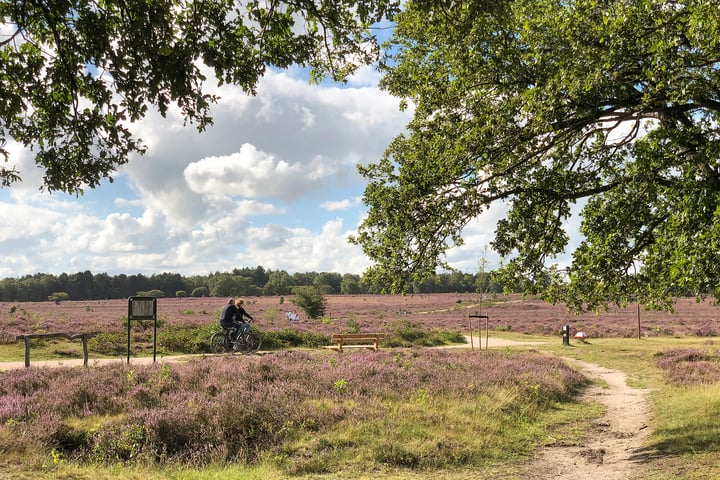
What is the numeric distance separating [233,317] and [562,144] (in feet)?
44.4

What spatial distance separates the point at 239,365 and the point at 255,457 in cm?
592

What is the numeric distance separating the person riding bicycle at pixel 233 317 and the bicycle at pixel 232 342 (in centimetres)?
19

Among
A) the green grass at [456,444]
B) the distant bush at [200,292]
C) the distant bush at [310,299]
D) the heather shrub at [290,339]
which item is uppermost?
the distant bush at [310,299]

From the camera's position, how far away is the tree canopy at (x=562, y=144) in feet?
27.6

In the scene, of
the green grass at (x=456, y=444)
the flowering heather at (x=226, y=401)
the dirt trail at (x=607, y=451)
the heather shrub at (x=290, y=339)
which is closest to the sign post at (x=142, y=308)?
the flowering heather at (x=226, y=401)

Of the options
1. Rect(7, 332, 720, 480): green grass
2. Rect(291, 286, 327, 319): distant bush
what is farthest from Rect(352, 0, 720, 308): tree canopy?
Rect(291, 286, 327, 319): distant bush

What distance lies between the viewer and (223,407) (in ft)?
31.4

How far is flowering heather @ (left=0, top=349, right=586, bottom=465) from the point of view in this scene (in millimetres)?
8547

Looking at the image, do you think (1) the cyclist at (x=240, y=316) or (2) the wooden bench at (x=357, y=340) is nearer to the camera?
(1) the cyclist at (x=240, y=316)

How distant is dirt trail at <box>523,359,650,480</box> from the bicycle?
1280 centimetres

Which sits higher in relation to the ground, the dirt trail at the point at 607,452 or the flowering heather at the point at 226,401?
the flowering heather at the point at 226,401

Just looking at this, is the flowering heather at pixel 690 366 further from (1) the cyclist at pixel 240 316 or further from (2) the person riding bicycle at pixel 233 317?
(2) the person riding bicycle at pixel 233 317

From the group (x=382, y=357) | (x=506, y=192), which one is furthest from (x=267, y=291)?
(x=506, y=192)

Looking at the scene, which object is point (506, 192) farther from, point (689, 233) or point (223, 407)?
point (223, 407)
